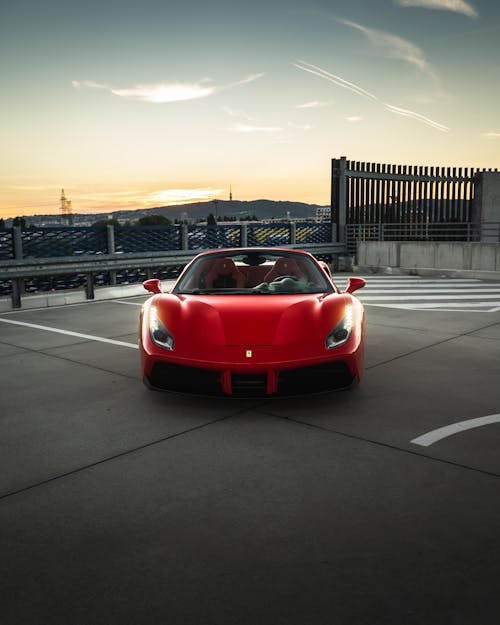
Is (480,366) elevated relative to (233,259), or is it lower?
lower

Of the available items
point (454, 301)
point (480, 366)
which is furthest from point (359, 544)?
point (454, 301)

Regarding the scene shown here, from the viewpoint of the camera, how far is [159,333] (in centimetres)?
499

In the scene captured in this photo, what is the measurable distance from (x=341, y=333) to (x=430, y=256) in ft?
44.1

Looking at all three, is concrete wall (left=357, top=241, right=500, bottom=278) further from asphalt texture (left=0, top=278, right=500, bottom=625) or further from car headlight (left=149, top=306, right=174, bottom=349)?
car headlight (left=149, top=306, right=174, bottom=349)

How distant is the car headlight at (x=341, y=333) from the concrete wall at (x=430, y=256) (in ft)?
40.4

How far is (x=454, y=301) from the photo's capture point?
11758 mm

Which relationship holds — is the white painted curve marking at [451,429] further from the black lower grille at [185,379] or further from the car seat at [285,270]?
the car seat at [285,270]

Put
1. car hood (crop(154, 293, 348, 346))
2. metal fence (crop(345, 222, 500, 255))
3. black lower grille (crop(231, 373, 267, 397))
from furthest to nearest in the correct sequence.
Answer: metal fence (crop(345, 222, 500, 255))
car hood (crop(154, 293, 348, 346))
black lower grille (crop(231, 373, 267, 397))

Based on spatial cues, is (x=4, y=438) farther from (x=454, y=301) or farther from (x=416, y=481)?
(x=454, y=301)

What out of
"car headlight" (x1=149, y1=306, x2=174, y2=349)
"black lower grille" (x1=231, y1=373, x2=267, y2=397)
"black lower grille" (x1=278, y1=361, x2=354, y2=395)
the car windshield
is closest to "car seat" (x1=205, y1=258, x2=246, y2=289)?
the car windshield

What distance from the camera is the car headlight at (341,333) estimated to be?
4.83 metres

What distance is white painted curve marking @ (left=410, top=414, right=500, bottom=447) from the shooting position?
4.12 meters

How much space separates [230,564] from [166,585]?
30cm

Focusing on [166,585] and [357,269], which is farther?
[357,269]
